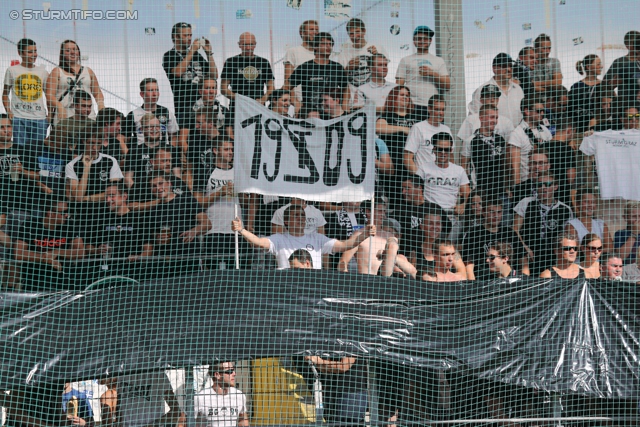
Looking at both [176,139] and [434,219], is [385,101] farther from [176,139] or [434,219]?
[176,139]

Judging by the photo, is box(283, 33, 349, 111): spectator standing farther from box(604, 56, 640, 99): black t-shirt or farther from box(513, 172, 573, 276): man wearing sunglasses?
box(604, 56, 640, 99): black t-shirt

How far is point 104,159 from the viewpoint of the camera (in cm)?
948

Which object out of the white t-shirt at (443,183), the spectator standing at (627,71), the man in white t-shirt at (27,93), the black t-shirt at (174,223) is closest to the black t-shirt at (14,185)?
the man in white t-shirt at (27,93)

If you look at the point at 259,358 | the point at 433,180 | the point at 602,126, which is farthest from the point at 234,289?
the point at 602,126

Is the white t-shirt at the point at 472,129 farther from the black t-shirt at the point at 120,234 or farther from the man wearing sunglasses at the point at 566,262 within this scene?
the black t-shirt at the point at 120,234

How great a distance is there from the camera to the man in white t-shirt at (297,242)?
29.2 feet

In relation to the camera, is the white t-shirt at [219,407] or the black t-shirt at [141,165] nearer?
the white t-shirt at [219,407]

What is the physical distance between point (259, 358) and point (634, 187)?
12.2 ft

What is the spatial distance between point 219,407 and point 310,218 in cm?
201

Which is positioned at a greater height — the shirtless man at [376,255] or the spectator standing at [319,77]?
the spectator standing at [319,77]

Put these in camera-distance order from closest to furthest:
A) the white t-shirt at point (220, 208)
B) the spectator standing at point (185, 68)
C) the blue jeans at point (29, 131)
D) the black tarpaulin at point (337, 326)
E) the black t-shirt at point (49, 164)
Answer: the black tarpaulin at point (337, 326) → the white t-shirt at point (220, 208) → the black t-shirt at point (49, 164) → the blue jeans at point (29, 131) → the spectator standing at point (185, 68)

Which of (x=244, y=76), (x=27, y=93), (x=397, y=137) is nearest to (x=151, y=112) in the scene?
(x=244, y=76)

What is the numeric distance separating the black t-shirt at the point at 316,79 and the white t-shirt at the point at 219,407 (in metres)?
2.99

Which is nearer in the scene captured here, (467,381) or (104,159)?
(467,381)
